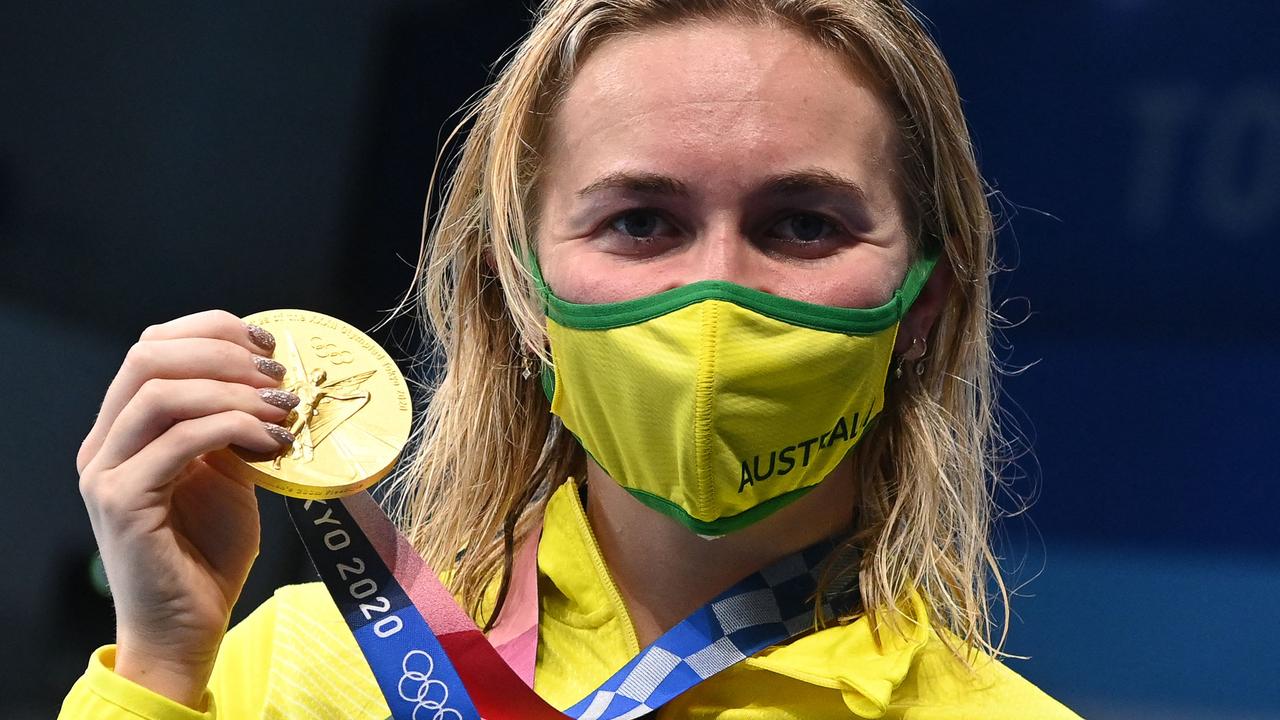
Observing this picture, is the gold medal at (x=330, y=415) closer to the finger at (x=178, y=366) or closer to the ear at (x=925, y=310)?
the finger at (x=178, y=366)

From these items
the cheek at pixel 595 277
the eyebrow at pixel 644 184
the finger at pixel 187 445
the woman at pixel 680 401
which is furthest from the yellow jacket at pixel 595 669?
the eyebrow at pixel 644 184

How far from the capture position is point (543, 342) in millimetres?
1877

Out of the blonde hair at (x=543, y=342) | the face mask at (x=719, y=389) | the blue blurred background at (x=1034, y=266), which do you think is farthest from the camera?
the blue blurred background at (x=1034, y=266)

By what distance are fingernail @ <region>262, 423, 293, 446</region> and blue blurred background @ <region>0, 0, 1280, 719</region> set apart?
3.83 ft

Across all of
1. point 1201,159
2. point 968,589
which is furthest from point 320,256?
point 1201,159

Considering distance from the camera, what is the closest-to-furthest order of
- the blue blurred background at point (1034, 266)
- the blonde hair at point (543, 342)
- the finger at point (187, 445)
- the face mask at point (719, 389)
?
1. the finger at point (187, 445)
2. the face mask at point (719, 389)
3. the blonde hair at point (543, 342)
4. the blue blurred background at point (1034, 266)

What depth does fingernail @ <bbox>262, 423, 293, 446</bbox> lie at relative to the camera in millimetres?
1534

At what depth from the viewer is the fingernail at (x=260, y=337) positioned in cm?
160

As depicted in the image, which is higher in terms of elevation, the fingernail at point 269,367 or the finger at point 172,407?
the fingernail at point 269,367

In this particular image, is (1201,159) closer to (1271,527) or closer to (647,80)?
(1271,527)

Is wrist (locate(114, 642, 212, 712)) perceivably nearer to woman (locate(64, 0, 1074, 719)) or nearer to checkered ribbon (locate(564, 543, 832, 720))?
woman (locate(64, 0, 1074, 719))

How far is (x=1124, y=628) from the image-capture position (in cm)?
261

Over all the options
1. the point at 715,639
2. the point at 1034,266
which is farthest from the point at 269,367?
the point at 1034,266

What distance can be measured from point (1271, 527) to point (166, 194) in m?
2.29
